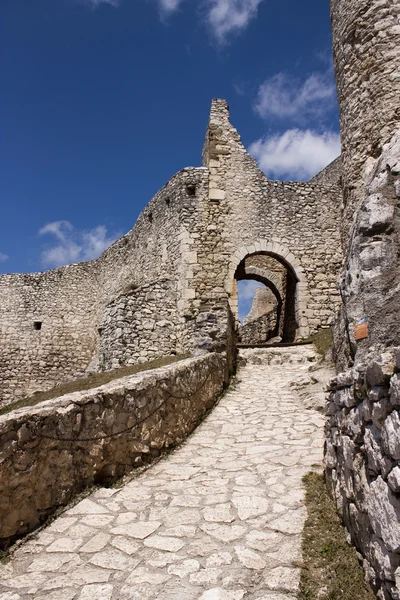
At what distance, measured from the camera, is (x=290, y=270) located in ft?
49.2

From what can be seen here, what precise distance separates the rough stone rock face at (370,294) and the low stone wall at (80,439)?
2109 millimetres

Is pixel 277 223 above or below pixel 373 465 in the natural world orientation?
above

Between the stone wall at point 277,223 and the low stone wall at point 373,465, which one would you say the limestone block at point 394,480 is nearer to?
the low stone wall at point 373,465

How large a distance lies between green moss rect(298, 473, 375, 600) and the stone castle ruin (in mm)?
98

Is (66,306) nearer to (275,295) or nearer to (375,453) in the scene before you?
(275,295)

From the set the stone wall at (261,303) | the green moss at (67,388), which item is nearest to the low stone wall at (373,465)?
the green moss at (67,388)

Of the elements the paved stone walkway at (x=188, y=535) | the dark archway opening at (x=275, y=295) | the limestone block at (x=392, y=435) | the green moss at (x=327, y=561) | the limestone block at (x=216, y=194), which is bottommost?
the paved stone walkway at (x=188, y=535)

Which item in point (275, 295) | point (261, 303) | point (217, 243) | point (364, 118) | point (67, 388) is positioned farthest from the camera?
point (261, 303)

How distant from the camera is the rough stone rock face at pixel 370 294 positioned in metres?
2.31

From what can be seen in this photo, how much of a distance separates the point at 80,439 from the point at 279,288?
15957 millimetres

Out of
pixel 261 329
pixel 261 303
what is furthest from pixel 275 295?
pixel 261 303

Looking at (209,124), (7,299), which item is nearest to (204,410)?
(209,124)

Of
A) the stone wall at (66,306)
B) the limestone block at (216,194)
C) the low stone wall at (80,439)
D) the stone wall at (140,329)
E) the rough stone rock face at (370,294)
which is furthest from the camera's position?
the stone wall at (66,306)

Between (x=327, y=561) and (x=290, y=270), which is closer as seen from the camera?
(x=327, y=561)
